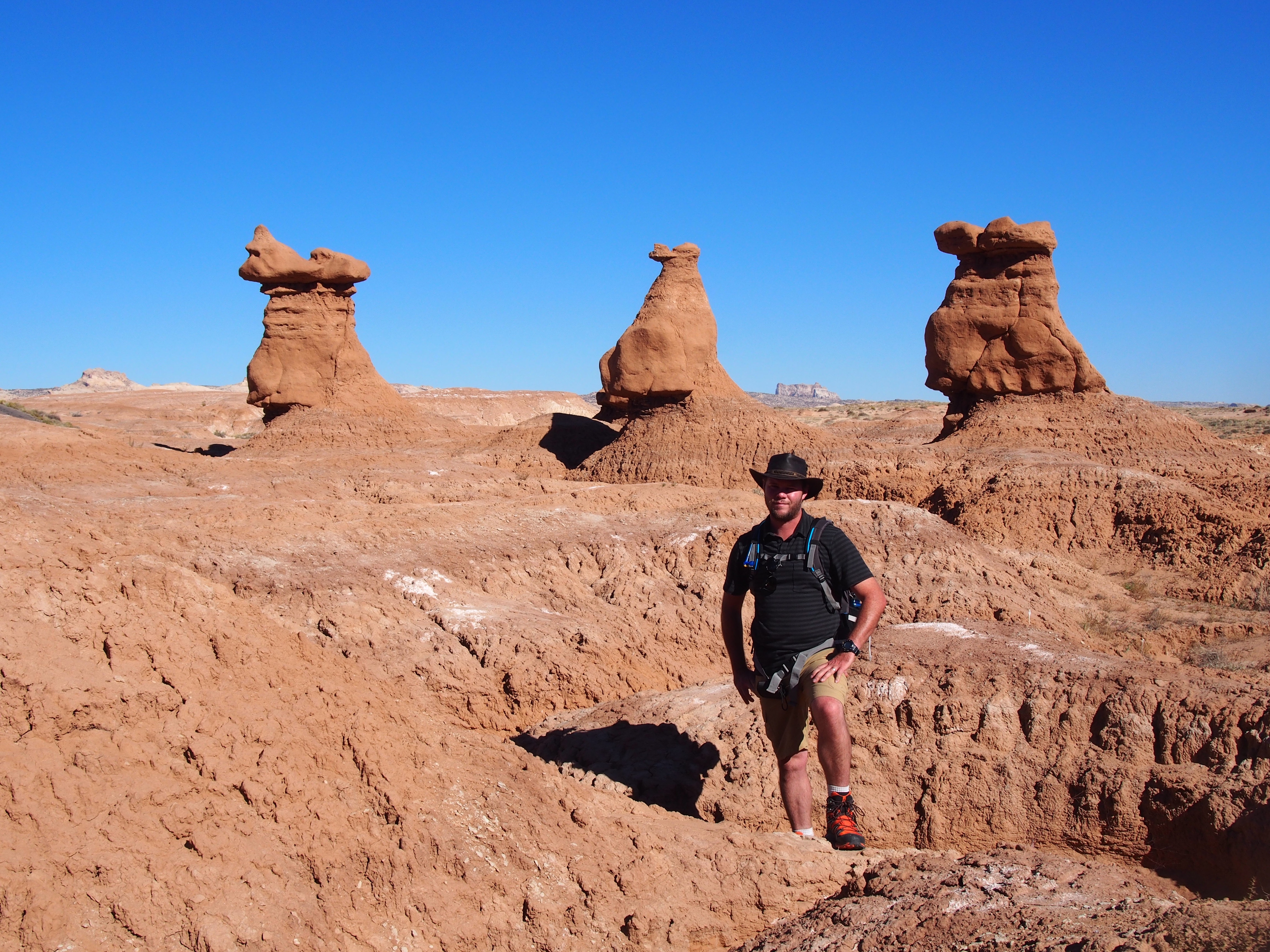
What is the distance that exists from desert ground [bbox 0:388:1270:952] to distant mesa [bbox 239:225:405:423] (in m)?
10.1

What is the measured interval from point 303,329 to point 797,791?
18175 mm

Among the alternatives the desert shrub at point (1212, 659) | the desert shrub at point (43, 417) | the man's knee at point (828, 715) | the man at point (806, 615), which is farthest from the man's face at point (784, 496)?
the desert shrub at point (43, 417)

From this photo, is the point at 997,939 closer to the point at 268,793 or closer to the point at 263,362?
the point at 268,793

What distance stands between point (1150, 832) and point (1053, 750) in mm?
599

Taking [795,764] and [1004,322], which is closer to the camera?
[795,764]

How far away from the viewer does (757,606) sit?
4145 mm

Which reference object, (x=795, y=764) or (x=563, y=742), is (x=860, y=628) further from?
(x=563, y=742)

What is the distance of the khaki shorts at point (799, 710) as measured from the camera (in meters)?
4.00

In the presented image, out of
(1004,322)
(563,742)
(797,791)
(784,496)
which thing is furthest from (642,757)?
(1004,322)

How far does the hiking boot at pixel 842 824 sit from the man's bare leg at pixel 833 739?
0.09m

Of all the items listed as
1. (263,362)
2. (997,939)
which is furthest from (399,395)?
(997,939)

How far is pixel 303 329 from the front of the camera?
19.9 metres

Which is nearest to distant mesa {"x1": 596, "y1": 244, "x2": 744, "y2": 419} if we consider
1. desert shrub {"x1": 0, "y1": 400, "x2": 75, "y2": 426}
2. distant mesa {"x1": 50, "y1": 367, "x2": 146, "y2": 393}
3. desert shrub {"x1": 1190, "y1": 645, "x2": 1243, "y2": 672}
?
desert shrub {"x1": 1190, "y1": 645, "x2": 1243, "y2": 672}

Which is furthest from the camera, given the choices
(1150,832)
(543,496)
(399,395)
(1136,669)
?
(399,395)
